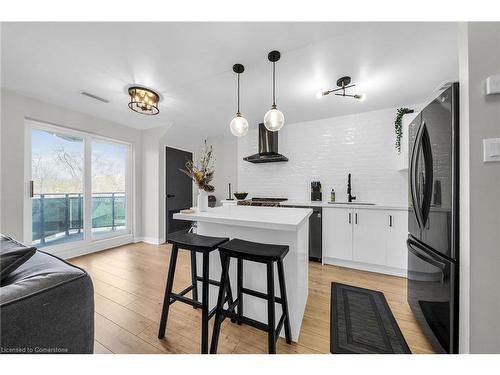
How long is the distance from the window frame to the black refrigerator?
14.4ft

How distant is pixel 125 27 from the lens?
4.75ft

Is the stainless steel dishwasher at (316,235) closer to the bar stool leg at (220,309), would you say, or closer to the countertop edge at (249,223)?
the countertop edge at (249,223)

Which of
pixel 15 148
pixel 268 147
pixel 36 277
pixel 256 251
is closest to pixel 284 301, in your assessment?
pixel 256 251

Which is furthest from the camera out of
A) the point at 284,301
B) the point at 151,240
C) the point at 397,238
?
the point at 151,240

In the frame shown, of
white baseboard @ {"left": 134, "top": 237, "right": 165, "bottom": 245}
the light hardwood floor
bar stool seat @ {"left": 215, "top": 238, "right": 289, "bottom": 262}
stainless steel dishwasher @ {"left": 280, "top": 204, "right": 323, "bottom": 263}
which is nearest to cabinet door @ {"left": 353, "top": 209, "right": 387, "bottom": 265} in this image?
the light hardwood floor

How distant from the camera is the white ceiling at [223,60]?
1.48m

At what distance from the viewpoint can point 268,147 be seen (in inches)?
143

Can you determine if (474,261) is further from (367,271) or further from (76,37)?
(76,37)

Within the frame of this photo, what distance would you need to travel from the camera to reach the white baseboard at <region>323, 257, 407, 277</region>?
97.7 inches

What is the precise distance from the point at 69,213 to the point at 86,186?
486 mm

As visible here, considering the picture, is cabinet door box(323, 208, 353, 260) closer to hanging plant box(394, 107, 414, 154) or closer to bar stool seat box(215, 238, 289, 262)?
hanging plant box(394, 107, 414, 154)

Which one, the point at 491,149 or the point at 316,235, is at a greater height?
the point at 491,149

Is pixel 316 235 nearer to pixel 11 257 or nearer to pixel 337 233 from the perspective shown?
pixel 337 233

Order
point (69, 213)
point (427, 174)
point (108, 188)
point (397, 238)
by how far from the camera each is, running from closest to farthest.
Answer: point (427, 174), point (397, 238), point (69, 213), point (108, 188)
